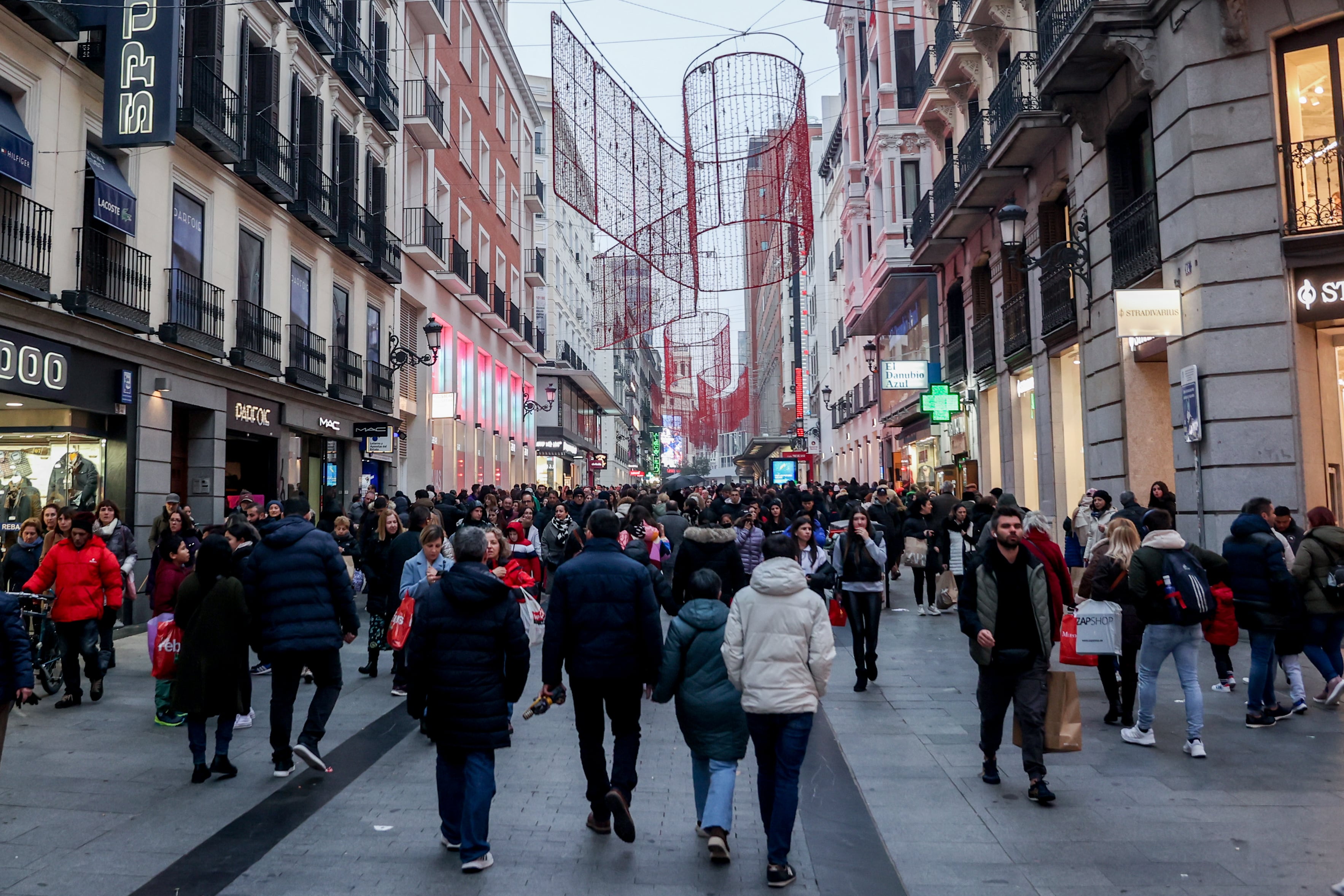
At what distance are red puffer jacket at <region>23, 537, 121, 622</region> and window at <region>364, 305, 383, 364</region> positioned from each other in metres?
16.2

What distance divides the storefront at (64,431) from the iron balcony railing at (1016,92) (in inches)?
581

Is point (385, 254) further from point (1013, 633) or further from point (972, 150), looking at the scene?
point (1013, 633)

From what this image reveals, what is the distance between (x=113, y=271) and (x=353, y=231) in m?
9.98

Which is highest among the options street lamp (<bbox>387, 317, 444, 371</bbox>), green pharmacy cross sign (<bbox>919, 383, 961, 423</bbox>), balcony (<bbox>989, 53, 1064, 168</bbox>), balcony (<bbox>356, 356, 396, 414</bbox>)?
balcony (<bbox>989, 53, 1064, 168</bbox>)

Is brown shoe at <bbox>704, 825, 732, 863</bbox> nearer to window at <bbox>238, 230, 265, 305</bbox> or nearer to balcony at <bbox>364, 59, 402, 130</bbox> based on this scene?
window at <bbox>238, 230, 265, 305</bbox>

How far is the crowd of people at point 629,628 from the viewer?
17.3ft

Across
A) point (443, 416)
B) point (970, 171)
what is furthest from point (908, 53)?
point (443, 416)

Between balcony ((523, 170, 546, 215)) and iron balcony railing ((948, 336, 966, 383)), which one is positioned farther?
balcony ((523, 170, 546, 215))

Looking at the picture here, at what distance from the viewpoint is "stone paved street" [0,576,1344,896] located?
4.94 meters

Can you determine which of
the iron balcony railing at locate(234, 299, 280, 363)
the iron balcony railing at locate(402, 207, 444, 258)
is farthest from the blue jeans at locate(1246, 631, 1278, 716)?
the iron balcony railing at locate(402, 207, 444, 258)

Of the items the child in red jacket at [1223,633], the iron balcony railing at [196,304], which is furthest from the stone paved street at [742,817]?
the iron balcony railing at [196,304]

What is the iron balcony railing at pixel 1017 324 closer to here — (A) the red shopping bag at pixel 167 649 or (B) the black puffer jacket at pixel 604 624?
(B) the black puffer jacket at pixel 604 624

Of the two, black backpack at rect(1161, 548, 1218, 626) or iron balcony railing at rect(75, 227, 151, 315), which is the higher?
iron balcony railing at rect(75, 227, 151, 315)

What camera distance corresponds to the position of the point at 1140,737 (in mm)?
7523
